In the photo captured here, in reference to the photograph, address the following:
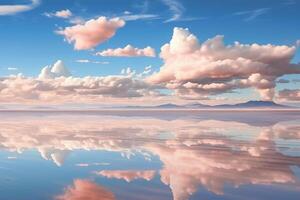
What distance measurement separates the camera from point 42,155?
25.4 metres

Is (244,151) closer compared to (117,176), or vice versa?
(117,176)

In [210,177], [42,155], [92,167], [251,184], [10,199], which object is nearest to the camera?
[10,199]

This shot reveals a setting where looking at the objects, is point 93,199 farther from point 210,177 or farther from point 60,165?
point 60,165

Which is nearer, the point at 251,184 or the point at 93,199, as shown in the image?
the point at 93,199

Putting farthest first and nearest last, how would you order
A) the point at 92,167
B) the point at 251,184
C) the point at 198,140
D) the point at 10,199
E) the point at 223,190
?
the point at 198,140, the point at 92,167, the point at 251,184, the point at 223,190, the point at 10,199

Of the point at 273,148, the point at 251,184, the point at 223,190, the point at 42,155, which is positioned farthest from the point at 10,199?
the point at 273,148

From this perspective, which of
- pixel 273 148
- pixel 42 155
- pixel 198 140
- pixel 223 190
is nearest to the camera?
pixel 223 190

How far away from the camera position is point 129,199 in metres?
14.2

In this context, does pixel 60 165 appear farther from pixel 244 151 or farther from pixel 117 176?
pixel 244 151

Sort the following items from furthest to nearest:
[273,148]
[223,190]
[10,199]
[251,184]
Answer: [273,148] < [251,184] < [223,190] < [10,199]

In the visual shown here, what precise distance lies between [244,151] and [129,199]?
14.6 m

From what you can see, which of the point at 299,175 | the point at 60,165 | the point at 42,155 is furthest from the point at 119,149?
the point at 299,175

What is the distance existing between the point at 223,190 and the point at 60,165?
9.53m

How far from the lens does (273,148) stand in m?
29.0
